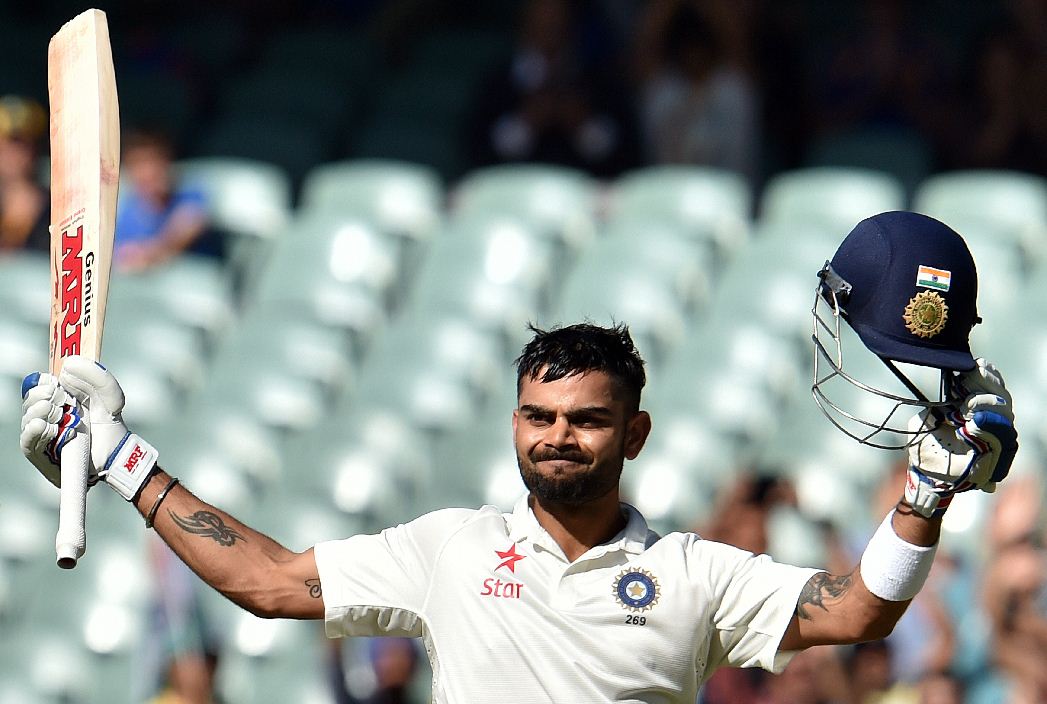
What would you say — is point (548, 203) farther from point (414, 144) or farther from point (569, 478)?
point (569, 478)

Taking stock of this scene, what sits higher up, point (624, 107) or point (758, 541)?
point (624, 107)

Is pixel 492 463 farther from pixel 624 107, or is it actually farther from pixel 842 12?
pixel 842 12

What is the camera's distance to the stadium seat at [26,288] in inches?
325

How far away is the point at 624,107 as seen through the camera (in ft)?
27.3

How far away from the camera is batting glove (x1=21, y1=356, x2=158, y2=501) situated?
3.50m

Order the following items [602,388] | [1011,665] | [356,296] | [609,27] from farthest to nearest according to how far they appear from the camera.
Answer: [609,27] → [356,296] → [1011,665] → [602,388]

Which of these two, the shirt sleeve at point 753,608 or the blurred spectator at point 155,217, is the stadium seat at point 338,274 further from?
the shirt sleeve at point 753,608

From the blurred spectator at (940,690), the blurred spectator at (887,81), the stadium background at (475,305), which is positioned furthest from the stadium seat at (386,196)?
the blurred spectator at (940,690)

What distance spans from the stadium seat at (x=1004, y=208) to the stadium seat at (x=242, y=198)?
9.63 ft

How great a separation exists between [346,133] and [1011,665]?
4499 mm

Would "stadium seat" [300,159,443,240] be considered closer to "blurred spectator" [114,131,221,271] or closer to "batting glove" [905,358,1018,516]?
"blurred spectator" [114,131,221,271]

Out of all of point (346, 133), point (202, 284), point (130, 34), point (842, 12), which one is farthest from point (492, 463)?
point (130, 34)

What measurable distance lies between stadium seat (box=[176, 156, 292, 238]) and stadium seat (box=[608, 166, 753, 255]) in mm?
1597

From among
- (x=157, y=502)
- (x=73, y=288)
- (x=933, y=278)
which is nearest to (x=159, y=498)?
(x=157, y=502)
